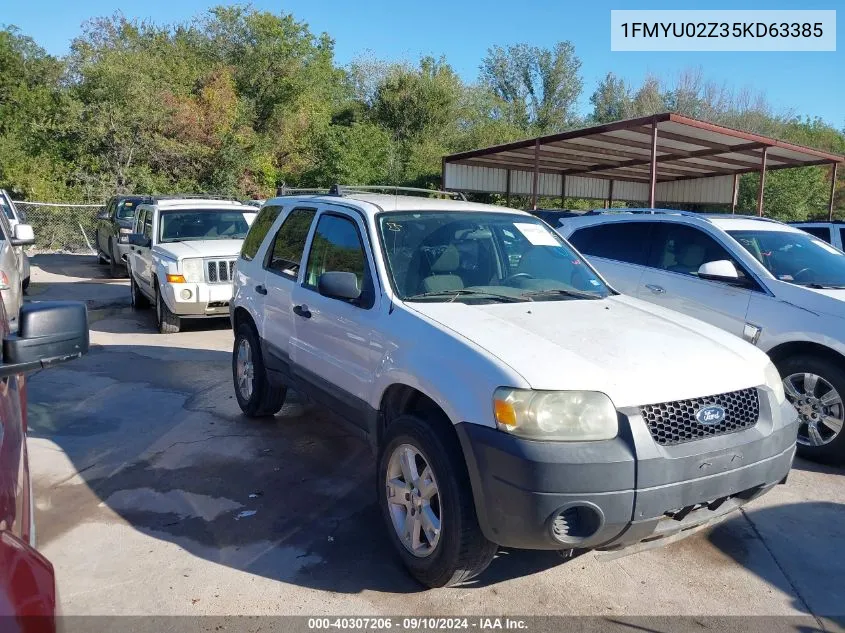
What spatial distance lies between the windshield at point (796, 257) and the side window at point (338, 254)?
11.6 ft

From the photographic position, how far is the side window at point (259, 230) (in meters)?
5.71

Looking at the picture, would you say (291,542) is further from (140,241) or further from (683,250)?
(140,241)

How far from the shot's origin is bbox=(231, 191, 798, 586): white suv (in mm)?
2791

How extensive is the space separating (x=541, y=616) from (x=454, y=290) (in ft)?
5.78

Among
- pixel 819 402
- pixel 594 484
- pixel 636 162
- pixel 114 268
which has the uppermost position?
pixel 636 162

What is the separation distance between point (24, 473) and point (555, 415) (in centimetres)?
197

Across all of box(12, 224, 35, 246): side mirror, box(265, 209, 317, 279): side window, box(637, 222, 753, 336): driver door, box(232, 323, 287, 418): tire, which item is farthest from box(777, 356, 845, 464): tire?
box(12, 224, 35, 246): side mirror

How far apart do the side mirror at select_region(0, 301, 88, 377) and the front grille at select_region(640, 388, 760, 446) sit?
2.18 m

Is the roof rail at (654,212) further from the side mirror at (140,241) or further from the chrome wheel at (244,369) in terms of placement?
the side mirror at (140,241)

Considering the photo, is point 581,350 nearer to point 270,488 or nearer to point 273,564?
point 273,564

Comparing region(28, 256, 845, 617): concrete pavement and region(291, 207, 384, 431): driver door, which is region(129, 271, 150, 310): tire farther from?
region(291, 207, 384, 431): driver door

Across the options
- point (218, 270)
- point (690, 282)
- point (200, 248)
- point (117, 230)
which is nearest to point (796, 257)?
point (690, 282)

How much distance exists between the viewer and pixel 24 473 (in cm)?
228

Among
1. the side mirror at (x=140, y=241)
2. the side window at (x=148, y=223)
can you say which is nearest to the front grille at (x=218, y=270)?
the side mirror at (x=140, y=241)
